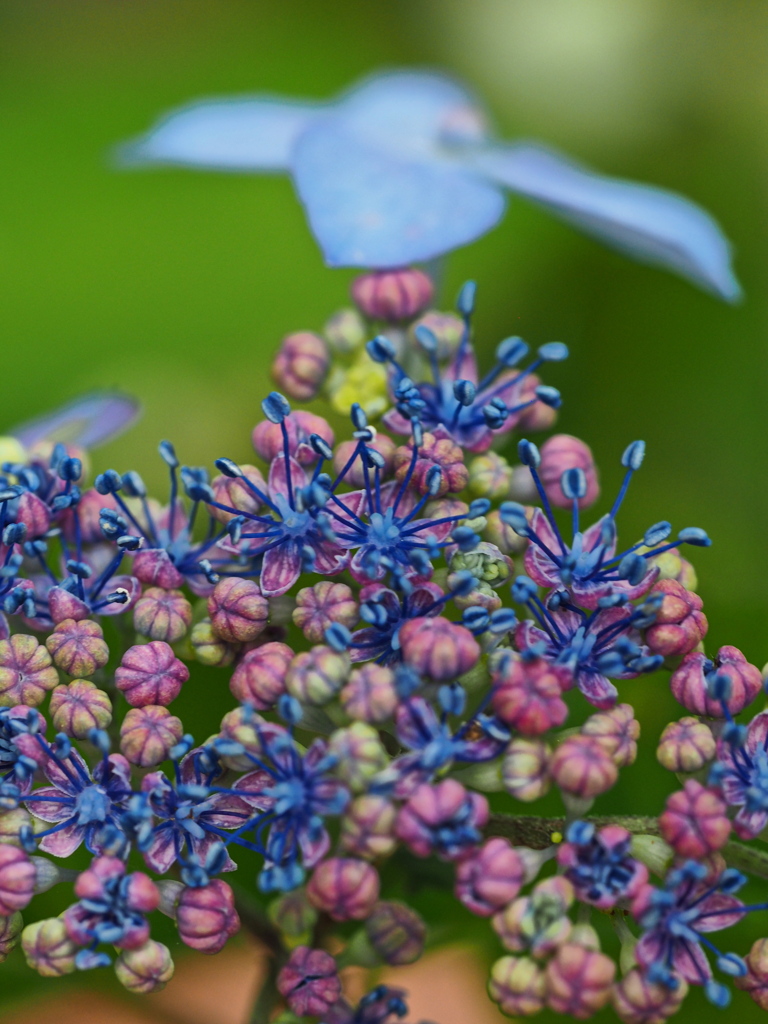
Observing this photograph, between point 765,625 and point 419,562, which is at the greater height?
point 419,562

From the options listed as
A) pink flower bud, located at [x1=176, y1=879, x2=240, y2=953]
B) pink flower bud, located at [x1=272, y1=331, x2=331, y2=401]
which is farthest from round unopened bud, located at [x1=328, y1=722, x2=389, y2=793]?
pink flower bud, located at [x1=272, y1=331, x2=331, y2=401]

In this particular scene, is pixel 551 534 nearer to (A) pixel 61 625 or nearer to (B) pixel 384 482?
(B) pixel 384 482

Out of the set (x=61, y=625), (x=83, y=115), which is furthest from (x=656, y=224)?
(x=83, y=115)

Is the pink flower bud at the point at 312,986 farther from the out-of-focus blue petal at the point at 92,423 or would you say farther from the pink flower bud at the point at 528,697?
the out-of-focus blue petal at the point at 92,423

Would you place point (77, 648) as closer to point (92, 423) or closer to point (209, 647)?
point (209, 647)

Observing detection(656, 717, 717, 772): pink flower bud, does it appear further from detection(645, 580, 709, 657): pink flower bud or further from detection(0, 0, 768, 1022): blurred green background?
detection(0, 0, 768, 1022): blurred green background

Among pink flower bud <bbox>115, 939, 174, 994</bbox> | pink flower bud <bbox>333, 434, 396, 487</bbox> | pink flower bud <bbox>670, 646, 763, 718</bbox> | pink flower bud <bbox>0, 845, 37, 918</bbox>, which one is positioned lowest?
pink flower bud <bbox>115, 939, 174, 994</bbox>


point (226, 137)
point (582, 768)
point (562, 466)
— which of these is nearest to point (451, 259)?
point (226, 137)
